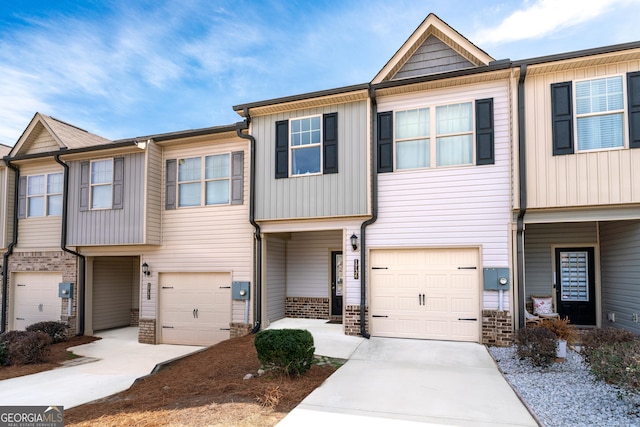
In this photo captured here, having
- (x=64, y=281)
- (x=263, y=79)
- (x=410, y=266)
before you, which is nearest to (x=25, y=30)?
(x=64, y=281)

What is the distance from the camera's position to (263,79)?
71.1ft

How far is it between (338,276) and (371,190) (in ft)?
11.5

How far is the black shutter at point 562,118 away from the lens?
8.05 m

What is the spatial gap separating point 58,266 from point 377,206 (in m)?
10.6

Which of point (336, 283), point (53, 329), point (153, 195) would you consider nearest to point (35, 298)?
point (53, 329)

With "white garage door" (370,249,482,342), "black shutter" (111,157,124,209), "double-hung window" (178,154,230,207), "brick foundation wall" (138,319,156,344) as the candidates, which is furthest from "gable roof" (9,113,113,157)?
"white garage door" (370,249,482,342)

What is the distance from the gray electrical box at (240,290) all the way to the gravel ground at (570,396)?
6280 millimetres

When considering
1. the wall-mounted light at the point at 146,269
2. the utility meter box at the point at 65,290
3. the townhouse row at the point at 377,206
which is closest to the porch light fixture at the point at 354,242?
the townhouse row at the point at 377,206

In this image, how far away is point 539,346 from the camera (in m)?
6.69

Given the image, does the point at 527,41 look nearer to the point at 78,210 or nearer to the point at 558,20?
the point at 558,20

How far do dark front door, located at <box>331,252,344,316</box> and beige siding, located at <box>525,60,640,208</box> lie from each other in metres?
5.47

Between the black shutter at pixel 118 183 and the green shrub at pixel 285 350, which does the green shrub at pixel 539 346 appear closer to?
the green shrub at pixel 285 350

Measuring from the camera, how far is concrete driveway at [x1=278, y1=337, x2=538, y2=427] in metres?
4.88

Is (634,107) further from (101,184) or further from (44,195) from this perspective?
(44,195)
